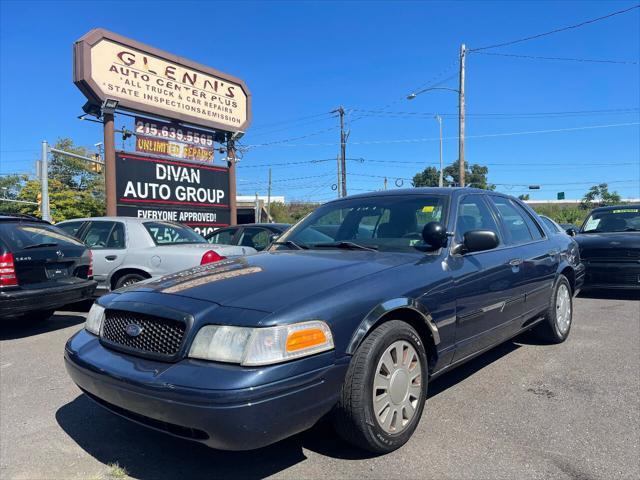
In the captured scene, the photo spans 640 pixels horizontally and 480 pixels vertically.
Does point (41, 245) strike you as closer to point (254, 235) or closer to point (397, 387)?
point (254, 235)

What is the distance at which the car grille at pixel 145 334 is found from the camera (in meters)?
2.46

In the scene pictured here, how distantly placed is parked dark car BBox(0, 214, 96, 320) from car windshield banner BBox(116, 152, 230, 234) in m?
6.13

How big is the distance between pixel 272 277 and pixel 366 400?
874 mm

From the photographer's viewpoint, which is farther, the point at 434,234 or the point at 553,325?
the point at 553,325

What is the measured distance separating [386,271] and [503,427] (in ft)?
4.36

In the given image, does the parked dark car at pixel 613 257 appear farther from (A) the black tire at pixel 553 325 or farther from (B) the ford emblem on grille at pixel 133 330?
(B) the ford emblem on grille at pixel 133 330

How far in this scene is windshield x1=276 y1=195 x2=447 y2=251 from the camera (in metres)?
3.66

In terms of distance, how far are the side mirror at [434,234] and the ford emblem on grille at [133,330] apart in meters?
1.94

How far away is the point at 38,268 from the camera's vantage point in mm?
5660

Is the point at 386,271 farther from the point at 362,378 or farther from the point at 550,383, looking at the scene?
the point at 550,383

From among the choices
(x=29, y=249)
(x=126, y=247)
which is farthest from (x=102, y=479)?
(x=126, y=247)

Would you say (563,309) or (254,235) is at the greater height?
(254,235)

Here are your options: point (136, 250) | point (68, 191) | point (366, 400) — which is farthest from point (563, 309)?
point (68, 191)

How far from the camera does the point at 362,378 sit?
252cm
